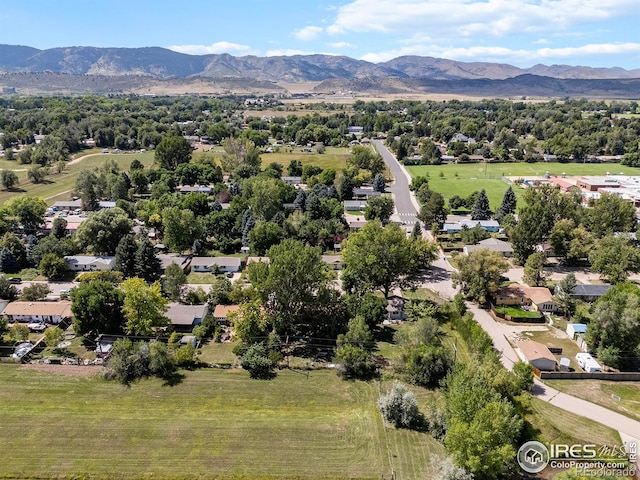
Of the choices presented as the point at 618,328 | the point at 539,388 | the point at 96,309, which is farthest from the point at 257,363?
the point at 618,328

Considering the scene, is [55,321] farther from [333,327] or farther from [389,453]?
[389,453]

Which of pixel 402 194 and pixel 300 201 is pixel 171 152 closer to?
pixel 300 201

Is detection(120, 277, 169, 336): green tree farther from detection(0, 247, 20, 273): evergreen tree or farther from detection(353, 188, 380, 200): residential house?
detection(353, 188, 380, 200): residential house

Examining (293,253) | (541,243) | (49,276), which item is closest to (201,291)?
(293,253)

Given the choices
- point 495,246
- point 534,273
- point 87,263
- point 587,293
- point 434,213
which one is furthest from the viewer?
point 434,213

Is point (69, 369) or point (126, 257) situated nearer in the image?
point (69, 369)
